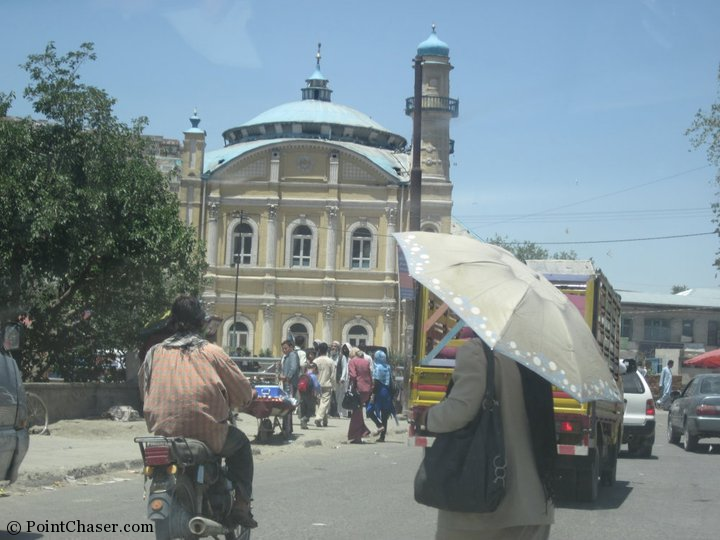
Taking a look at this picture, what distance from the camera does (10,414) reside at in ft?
28.9

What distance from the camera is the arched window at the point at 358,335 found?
187ft

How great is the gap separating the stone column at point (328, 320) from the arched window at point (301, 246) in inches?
103

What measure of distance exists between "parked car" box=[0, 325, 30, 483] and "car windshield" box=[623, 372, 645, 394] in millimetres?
11814

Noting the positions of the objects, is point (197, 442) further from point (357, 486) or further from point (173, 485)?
point (357, 486)

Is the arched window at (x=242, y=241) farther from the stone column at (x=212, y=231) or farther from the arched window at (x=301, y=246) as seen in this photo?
the arched window at (x=301, y=246)

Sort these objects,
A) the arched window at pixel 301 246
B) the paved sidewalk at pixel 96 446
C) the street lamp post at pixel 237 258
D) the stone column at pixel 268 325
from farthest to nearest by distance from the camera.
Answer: the arched window at pixel 301 246 < the stone column at pixel 268 325 < the street lamp post at pixel 237 258 < the paved sidewalk at pixel 96 446

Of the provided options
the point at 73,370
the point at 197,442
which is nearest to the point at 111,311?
the point at 73,370

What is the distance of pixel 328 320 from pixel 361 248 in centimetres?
423

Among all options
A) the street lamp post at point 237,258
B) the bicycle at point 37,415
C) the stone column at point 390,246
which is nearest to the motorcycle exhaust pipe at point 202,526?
the bicycle at point 37,415

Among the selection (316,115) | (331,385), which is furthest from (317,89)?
(331,385)

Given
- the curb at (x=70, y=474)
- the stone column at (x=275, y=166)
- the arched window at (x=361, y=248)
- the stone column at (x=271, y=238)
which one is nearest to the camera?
the curb at (x=70, y=474)

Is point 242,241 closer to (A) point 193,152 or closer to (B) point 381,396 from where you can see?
(A) point 193,152

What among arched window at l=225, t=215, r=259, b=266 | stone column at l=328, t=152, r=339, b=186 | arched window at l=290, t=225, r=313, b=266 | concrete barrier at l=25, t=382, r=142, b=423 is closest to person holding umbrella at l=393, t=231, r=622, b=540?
concrete barrier at l=25, t=382, r=142, b=423

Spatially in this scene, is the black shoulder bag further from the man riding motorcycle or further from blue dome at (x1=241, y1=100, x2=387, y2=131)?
blue dome at (x1=241, y1=100, x2=387, y2=131)
